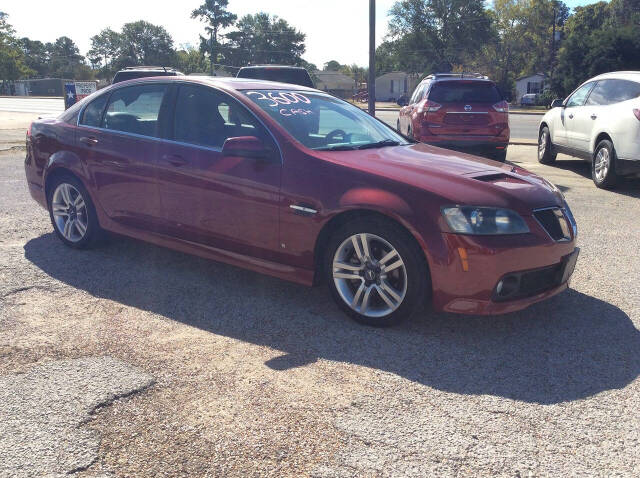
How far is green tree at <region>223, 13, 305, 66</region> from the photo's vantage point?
333 ft

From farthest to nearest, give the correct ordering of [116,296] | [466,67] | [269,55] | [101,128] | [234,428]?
[269,55] → [466,67] → [101,128] → [116,296] → [234,428]

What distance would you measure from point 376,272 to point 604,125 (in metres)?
6.76

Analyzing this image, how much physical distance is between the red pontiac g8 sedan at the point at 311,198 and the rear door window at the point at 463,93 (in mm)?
5735

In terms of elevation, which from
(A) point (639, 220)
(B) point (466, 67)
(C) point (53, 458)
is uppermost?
(B) point (466, 67)

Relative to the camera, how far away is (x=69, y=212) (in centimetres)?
568

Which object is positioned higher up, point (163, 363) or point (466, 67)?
point (466, 67)

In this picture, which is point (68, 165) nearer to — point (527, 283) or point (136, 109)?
point (136, 109)

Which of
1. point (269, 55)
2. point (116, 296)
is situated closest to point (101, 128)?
point (116, 296)

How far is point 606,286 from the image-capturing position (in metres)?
4.80

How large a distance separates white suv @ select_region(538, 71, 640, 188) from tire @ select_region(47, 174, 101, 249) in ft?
23.2

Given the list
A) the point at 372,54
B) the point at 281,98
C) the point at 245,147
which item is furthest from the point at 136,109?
the point at 372,54

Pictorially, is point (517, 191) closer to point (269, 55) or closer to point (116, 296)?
point (116, 296)

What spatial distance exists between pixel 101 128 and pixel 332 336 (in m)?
→ 3.01

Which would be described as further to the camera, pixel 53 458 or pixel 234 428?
pixel 234 428
